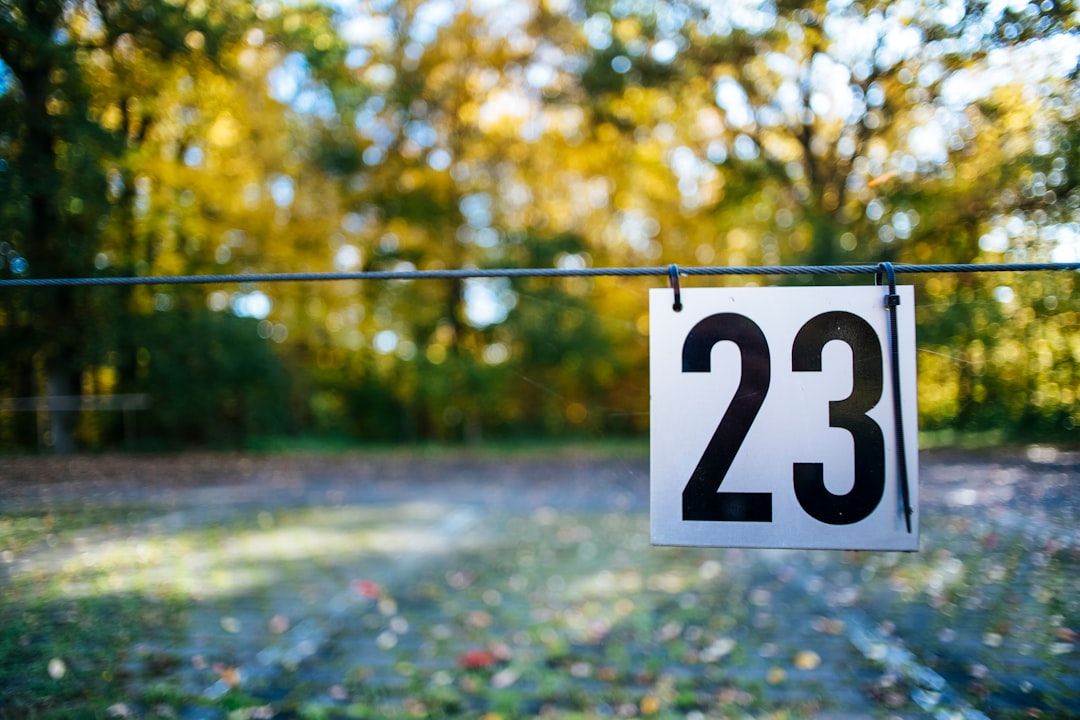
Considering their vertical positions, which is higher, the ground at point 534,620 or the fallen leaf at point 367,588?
the ground at point 534,620

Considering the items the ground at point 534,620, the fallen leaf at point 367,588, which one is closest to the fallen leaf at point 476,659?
the ground at point 534,620

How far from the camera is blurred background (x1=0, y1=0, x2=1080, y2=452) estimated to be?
9.80ft

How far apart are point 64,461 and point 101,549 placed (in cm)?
105

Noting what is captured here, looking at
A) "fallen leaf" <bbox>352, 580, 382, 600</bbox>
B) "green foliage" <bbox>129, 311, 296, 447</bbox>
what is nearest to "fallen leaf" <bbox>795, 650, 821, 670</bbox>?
"fallen leaf" <bbox>352, 580, 382, 600</bbox>

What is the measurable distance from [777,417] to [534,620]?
107 inches

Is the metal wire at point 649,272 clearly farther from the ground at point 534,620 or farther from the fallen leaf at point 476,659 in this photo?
the fallen leaf at point 476,659

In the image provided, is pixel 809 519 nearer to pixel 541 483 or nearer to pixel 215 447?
pixel 541 483

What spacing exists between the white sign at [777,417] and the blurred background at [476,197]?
900mm

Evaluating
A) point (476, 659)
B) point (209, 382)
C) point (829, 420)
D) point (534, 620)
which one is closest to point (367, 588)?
point (534, 620)

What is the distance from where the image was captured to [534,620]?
420 cm

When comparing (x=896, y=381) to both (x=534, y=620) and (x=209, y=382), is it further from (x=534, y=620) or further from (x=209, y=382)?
(x=209, y=382)

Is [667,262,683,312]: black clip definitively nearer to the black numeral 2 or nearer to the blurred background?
the black numeral 2

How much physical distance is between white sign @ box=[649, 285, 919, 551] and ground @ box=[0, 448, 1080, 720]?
1010 mm

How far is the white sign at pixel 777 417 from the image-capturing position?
190cm
